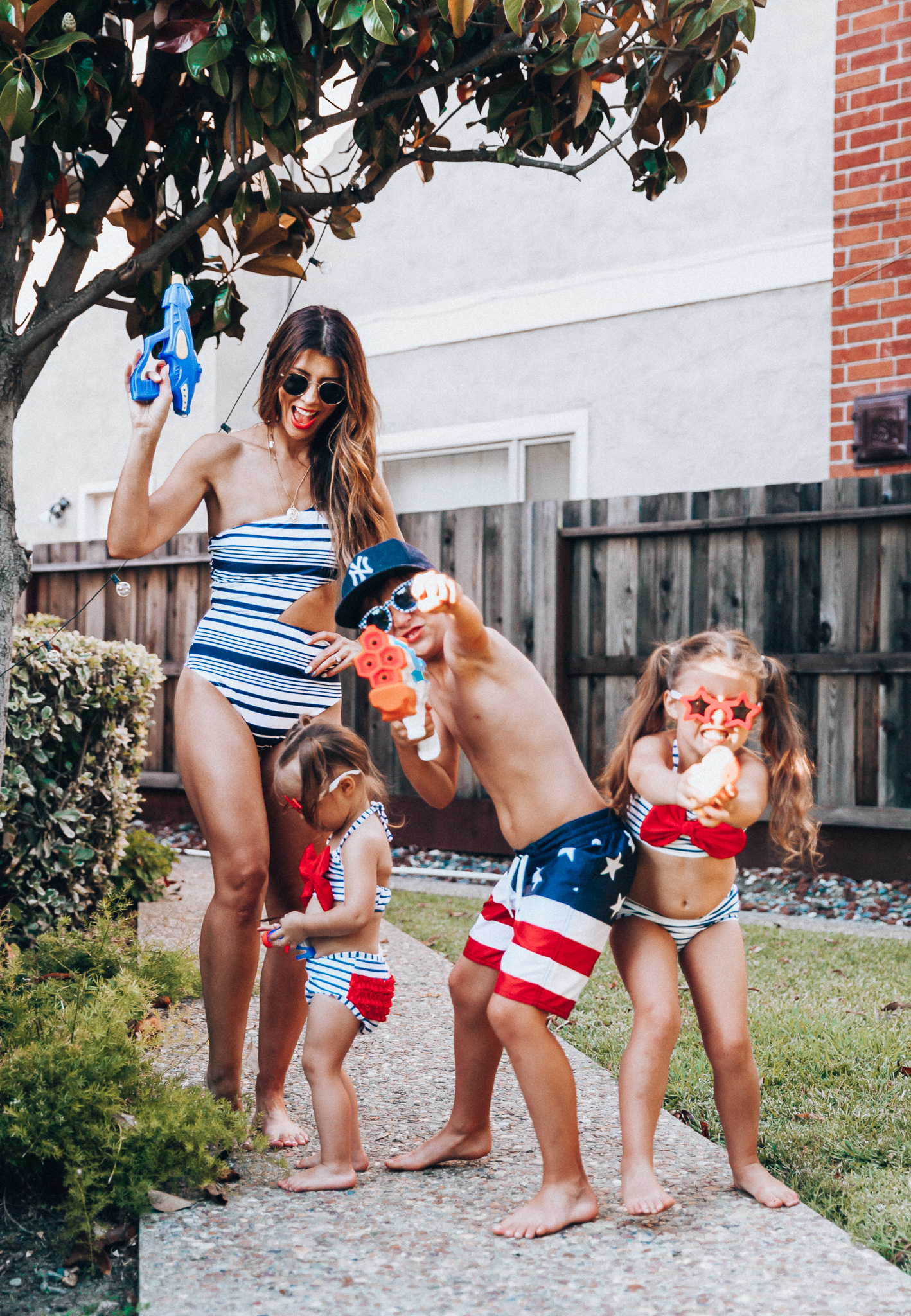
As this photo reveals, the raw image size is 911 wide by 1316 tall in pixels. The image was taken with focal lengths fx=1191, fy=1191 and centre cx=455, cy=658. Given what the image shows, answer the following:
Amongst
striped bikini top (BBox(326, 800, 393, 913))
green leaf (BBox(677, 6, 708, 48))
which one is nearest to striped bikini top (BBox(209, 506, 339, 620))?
striped bikini top (BBox(326, 800, 393, 913))

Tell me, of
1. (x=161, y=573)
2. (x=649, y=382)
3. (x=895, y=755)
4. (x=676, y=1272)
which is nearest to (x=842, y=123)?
(x=649, y=382)

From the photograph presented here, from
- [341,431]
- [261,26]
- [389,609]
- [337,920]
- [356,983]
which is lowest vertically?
[356,983]

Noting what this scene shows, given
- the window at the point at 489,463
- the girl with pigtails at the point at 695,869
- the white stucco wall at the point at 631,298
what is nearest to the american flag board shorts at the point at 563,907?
the girl with pigtails at the point at 695,869

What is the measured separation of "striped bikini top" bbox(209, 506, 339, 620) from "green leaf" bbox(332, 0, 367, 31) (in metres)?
1.11

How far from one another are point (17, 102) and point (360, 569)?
3.48ft

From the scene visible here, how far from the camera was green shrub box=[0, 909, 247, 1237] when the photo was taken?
2.32 metres

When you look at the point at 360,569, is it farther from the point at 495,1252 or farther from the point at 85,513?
the point at 85,513

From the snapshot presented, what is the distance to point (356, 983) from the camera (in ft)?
8.67

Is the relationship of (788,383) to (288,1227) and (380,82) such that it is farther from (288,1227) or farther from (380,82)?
(288,1227)

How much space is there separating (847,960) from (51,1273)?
3.45 meters

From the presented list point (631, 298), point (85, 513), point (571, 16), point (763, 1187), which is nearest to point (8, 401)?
point (571, 16)

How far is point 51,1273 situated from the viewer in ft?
7.21

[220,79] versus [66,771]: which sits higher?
[220,79]

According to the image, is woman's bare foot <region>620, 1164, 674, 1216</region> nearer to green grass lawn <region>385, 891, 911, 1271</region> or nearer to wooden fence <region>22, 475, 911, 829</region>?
green grass lawn <region>385, 891, 911, 1271</region>
